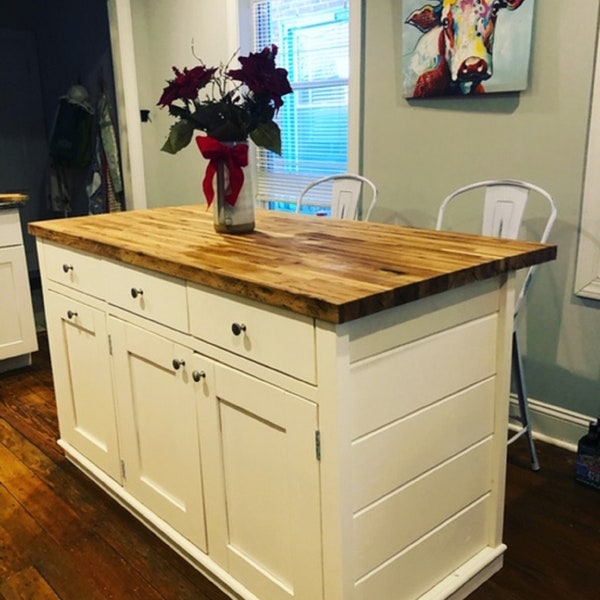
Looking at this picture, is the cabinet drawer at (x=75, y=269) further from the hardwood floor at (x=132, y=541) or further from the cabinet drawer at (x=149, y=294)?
the hardwood floor at (x=132, y=541)

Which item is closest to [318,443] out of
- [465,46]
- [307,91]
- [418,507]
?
[418,507]

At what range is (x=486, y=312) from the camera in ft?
5.18

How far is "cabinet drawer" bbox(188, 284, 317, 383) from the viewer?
4.20 ft

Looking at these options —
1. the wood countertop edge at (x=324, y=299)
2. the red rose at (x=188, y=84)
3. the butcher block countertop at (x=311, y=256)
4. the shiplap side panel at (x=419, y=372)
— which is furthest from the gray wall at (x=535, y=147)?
the red rose at (x=188, y=84)

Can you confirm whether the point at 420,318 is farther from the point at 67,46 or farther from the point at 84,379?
the point at 67,46

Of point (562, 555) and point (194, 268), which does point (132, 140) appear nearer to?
point (194, 268)

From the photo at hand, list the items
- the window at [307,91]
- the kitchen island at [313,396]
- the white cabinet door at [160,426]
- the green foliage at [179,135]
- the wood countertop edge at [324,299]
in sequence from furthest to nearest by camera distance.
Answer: the window at [307,91], the green foliage at [179,135], the white cabinet door at [160,426], the kitchen island at [313,396], the wood countertop edge at [324,299]

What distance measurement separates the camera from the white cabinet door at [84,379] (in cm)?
207

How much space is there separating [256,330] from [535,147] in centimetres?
156

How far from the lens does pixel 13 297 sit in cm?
333

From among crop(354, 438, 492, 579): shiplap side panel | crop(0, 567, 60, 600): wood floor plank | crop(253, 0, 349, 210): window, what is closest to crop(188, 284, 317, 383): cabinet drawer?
crop(354, 438, 492, 579): shiplap side panel

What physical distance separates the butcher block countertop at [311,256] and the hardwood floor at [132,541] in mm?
886

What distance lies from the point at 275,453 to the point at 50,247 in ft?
4.15

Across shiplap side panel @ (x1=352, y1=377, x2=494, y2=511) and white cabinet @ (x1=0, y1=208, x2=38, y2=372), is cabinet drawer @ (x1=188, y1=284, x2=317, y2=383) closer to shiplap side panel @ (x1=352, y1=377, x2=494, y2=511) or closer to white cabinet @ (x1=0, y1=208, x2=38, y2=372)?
shiplap side panel @ (x1=352, y1=377, x2=494, y2=511)
